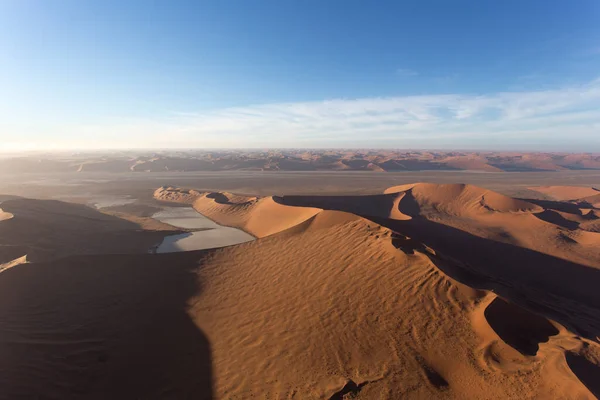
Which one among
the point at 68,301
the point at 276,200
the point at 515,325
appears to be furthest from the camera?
the point at 276,200

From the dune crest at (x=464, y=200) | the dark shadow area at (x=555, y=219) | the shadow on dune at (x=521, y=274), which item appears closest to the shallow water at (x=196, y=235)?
the shadow on dune at (x=521, y=274)

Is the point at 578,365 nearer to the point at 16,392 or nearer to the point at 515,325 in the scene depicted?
the point at 515,325

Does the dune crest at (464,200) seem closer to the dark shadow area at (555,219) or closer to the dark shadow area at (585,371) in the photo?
the dark shadow area at (555,219)

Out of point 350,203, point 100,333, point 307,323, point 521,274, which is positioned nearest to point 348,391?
point 307,323

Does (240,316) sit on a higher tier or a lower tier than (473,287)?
lower

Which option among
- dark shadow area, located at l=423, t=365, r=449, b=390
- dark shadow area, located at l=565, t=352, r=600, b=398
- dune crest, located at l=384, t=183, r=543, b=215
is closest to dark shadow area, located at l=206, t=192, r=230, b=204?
dune crest, located at l=384, t=183, r=543, b=215

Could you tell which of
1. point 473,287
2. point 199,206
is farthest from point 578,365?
point 199,206

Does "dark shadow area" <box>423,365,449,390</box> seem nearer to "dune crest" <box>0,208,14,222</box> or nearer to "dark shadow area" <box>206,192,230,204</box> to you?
"dune crest" <box>0,208,14,222</box>

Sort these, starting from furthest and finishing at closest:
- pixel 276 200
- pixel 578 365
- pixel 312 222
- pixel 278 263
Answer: pixel 276 200 < pixel 312 222 < pixel 278 263 < pixel 578 365
